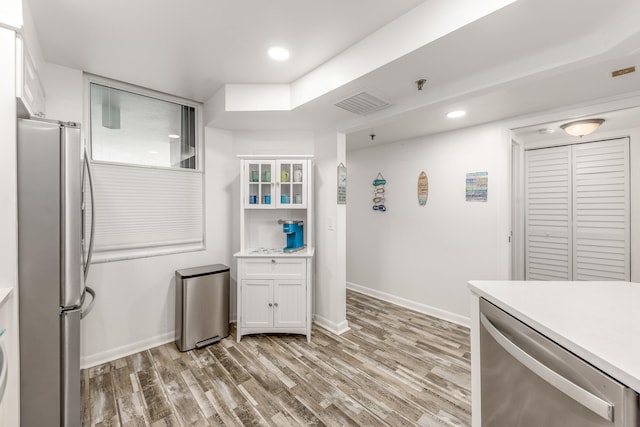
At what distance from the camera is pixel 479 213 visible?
2990 millimetres

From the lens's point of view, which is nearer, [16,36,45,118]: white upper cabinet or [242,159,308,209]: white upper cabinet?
[16,36,45,118]: white upper cabinet

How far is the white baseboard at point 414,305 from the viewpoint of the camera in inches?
122

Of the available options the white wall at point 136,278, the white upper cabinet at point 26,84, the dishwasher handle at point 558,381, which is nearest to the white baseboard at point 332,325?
the white wall at point 136,278

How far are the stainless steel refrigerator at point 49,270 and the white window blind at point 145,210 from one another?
1012 millimetres

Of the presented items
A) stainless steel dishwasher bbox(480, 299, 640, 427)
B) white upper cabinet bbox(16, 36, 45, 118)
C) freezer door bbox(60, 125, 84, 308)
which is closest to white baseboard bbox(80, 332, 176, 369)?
freezer door bbox(60, 125, 84, 308)

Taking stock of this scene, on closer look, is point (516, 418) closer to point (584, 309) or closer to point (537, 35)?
point (584, 309)

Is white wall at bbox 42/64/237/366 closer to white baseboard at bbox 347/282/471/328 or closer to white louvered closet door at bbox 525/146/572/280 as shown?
white baseboard at bbox 347/282/471/328

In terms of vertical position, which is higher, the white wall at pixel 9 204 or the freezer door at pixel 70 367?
the white wall at pixel 9 204

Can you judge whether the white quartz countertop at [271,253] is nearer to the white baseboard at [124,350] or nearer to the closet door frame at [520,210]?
the white baseboard at [124,350]

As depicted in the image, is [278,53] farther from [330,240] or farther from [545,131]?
[545,131]

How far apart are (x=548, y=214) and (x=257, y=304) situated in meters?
3.85

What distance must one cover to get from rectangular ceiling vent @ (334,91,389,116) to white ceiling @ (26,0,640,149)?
68 mm

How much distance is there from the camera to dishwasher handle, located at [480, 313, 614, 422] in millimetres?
673

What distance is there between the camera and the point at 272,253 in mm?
2783
